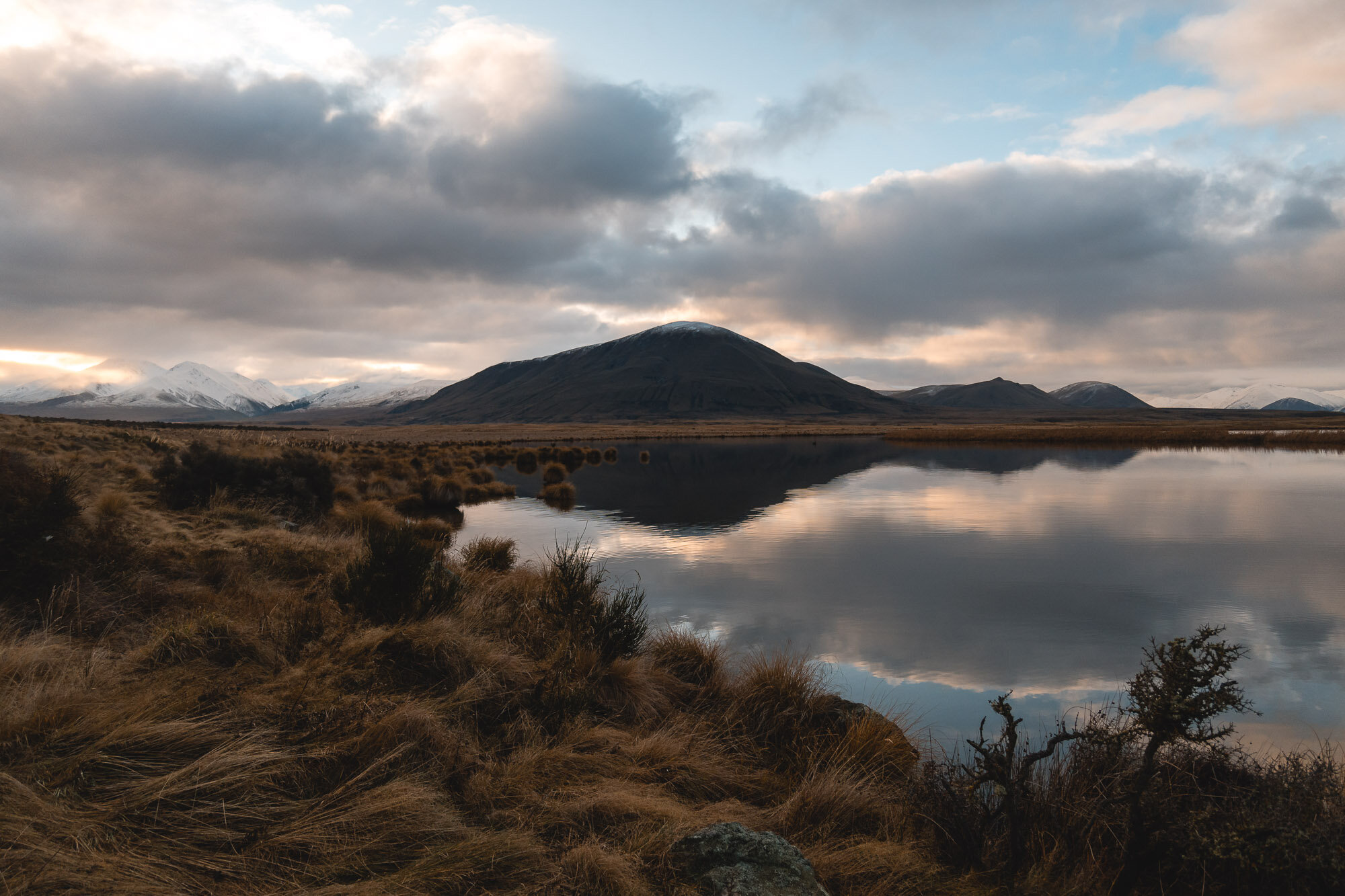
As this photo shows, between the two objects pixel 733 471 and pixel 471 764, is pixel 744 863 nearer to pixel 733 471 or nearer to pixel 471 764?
pixel 471 764

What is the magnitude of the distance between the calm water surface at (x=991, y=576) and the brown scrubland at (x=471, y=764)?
1.84m

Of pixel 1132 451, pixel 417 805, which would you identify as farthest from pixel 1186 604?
pixel 1132 451

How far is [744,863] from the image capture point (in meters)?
3.51

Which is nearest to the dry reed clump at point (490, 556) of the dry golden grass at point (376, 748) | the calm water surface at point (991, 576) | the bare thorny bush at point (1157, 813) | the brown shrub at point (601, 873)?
the calm water surface at point (991, 576)

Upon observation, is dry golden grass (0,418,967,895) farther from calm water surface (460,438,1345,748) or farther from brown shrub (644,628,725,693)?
calm water surface (460,438,1345,748)

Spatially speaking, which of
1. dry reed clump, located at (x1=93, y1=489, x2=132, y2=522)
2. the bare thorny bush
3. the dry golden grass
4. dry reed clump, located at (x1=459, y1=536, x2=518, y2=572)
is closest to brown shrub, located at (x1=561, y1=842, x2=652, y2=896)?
the dry golden grass

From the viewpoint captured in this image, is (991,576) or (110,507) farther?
(991,576)

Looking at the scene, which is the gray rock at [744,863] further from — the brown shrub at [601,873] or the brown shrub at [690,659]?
the brown shrub at [690,659]

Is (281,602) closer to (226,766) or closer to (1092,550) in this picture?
(226,766)

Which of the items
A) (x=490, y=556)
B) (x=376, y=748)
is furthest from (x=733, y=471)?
(x=376, y=748)

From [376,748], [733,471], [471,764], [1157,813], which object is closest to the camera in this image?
[1157,813]

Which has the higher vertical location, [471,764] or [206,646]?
[206,646]

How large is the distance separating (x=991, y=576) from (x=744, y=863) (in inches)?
450

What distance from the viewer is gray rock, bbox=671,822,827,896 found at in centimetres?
336
